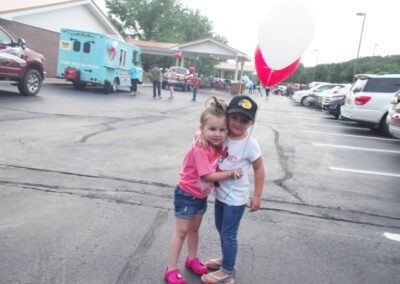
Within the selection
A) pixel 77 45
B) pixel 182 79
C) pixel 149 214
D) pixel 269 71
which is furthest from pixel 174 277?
pixel 182 79

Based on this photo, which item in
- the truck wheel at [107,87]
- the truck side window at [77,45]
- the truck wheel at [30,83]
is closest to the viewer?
the truck wheel at [30,83]

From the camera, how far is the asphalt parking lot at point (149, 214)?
8.26 feet

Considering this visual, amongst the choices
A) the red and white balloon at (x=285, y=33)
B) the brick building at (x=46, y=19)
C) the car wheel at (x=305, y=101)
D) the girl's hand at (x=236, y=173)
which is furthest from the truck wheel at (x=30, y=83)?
the car wheel at (x=305, y=101)

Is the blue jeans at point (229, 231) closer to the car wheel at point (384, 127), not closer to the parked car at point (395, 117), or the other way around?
the parked car at point (395, 117)

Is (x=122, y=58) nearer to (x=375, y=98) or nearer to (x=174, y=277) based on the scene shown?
(x=375, y=98)

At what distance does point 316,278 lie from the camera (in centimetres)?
253

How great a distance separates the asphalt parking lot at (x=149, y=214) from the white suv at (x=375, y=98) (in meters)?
3.80

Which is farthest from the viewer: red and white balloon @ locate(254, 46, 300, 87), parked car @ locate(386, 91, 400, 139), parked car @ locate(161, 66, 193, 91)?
parked car @ locate(161, 66, 193, 91)

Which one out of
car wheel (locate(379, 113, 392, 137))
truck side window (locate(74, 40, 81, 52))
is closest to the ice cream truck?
truck side window (locate(74, 40, 81, 52))

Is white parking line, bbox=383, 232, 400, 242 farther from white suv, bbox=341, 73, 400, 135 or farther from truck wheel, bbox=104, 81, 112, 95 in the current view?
truck wheel, bbox=104, 81, 112, 95

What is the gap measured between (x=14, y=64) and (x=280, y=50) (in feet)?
32.1

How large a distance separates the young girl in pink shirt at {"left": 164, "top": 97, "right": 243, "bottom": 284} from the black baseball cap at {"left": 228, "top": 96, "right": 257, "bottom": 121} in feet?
0.21

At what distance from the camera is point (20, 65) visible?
10.2 meters

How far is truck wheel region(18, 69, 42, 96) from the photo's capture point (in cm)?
1075
